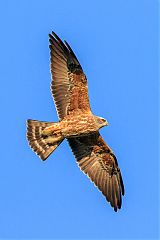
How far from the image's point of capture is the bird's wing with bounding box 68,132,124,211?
22.4 meters

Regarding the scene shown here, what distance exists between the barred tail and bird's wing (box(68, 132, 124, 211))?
0.78m

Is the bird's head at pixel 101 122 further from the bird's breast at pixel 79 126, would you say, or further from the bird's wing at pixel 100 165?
the bird's wing at pixel 100 165

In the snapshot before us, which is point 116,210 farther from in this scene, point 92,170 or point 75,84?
point 75,84

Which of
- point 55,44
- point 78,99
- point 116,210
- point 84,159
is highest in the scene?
point 55,44

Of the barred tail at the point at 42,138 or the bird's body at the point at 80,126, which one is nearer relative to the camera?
the bird's body at the point at 80,126

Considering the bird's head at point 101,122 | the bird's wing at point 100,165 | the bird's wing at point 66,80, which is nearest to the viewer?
the bird's head at point 101,122

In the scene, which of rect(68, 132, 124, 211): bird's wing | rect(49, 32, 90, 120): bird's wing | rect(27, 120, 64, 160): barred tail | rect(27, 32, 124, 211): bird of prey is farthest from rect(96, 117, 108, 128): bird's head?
rect(27, 120, 64, 160): barred tail

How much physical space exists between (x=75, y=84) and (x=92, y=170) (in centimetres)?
236

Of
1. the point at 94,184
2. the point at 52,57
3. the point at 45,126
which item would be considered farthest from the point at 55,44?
the point at 94,184

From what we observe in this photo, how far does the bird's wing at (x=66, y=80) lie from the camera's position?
2180 cm

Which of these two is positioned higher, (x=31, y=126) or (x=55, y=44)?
(x=55, y=44)

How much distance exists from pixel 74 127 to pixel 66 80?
1.35m

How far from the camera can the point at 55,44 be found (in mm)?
21922

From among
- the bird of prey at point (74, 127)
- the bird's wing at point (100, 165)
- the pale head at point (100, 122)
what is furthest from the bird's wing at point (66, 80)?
the bird's wing at point (100, 165)
